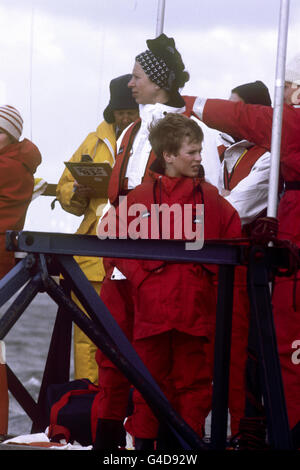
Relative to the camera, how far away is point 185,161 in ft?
11.4

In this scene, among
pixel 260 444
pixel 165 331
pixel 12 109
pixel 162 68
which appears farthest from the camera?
pixel 12 109

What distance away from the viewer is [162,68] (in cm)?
378

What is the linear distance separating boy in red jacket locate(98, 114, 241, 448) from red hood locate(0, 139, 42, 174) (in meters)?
1.10

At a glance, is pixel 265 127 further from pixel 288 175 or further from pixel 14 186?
pixel 14 186

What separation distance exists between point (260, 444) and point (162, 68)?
1.60m

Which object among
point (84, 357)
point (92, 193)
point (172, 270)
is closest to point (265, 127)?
point (172, 270)

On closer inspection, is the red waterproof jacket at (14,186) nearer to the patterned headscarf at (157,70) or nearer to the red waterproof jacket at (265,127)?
the patterned headscarf at (157,70)

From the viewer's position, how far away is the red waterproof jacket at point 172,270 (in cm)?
325

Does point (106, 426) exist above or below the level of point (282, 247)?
below

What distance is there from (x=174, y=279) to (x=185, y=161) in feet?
1.55

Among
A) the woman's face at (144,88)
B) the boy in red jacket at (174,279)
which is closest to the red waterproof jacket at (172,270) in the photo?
the boy in red jacket at (174,279)

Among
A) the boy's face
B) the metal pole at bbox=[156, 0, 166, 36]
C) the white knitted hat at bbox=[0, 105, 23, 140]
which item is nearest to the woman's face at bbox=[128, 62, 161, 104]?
the boy's face
